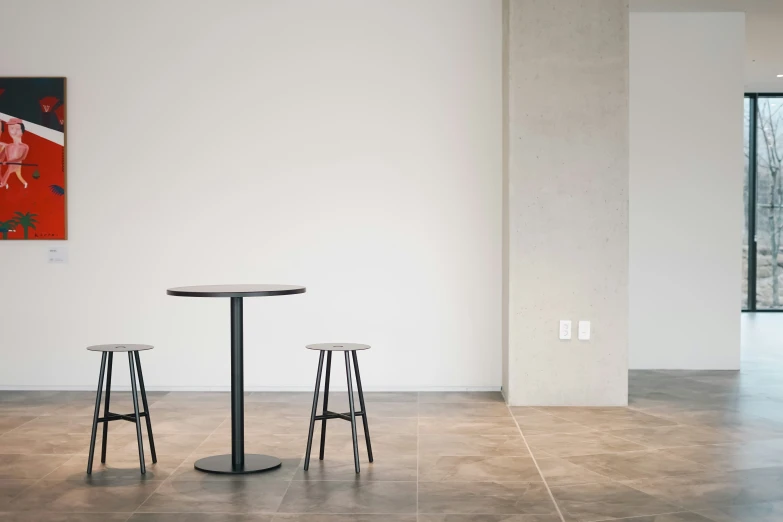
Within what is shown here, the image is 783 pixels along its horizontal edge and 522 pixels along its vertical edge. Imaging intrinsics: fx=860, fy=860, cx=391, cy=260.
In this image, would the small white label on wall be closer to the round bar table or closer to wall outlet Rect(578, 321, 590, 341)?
the round bar table

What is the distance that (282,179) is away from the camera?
6.01m

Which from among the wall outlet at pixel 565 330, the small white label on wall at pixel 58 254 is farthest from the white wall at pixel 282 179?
the wall outlet at pixel 565 330

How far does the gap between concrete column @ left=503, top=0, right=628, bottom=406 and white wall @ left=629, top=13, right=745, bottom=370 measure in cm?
152

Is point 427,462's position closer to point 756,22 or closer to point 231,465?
point 231,465

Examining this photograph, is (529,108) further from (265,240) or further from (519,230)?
(265,240)

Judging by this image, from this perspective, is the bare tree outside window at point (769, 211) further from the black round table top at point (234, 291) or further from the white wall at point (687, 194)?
the black round table top at point (234, 291)

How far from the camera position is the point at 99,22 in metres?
6.02

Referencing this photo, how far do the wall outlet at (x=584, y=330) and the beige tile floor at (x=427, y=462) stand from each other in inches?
18.4

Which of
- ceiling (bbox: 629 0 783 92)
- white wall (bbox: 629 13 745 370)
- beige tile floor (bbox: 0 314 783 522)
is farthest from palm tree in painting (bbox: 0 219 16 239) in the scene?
ceiling (bbox: 629 0 783 92)

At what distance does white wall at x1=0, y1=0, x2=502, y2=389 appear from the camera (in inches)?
236

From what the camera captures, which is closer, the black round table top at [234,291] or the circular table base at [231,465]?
the black round table top at [234,291]

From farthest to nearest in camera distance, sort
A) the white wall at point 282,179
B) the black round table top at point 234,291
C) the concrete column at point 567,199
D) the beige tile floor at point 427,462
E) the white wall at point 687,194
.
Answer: the white wall at point 687,194 → the white wall at point 282,179 → the concrete column at point 567,199 → the black round table top at point 234,291 → the beige tile floor at point 427,462

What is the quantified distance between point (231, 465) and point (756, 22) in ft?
19.3

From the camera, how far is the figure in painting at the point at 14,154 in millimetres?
6016
